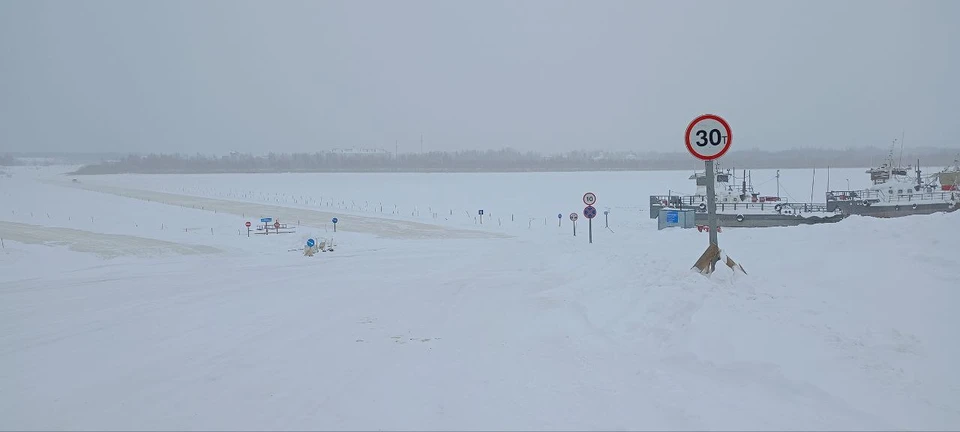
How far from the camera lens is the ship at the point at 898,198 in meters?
31.5

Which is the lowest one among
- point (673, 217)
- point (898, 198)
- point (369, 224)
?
point (369, 224)

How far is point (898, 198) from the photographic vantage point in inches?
1330

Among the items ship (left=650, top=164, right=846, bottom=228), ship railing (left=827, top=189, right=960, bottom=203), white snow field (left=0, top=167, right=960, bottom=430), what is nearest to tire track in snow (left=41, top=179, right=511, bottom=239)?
ship (left=650, top=164, right=846, bottom=228)

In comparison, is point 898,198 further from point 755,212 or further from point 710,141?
point 710,141

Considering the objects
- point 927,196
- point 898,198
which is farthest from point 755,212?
point 927,196

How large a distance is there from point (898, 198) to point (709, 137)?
32297 mm

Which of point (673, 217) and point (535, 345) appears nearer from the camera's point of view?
point (535, 345)

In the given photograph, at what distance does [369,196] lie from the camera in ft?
208

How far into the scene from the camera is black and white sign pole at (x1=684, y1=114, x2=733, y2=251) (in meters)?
8.41

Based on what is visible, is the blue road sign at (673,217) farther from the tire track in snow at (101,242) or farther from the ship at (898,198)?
the tire track in snow at (101,242)

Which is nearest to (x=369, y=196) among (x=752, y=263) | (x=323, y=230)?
(x=323, y=230)

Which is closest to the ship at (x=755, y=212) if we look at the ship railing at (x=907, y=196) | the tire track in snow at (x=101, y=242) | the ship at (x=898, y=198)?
the ship at (x=898, y=198)

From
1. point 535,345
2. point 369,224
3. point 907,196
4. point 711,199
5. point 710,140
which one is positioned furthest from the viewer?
point 369,224

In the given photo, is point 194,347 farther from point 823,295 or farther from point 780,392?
point 823,295
